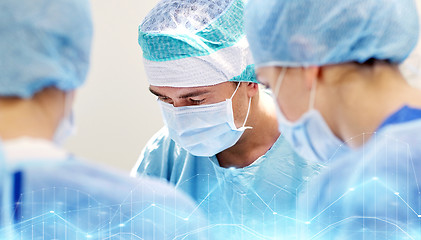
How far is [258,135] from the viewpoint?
221cm

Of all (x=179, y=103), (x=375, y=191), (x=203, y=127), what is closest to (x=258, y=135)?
(x=203, y=127)

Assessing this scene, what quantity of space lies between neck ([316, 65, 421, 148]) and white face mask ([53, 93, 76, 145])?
68 centimetres

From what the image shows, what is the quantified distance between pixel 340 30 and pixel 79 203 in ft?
3.17

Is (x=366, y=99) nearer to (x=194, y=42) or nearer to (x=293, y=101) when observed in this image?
(x=293, y=101)

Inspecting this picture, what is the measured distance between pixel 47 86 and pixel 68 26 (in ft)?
0.52

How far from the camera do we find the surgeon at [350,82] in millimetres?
1301

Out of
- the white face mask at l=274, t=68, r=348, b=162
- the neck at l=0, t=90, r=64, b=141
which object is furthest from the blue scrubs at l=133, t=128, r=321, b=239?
the neck at l=0, t=90, r=64, b=141

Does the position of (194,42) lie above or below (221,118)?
above

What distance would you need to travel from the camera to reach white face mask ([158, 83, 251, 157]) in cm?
198

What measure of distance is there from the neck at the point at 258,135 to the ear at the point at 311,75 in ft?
2.65

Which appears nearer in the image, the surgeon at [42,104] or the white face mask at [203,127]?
the surgeon at [42,104]

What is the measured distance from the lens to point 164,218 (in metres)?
1.81

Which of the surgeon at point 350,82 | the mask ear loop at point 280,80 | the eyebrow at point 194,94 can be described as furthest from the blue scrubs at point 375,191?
the eyebrow at point 194,94

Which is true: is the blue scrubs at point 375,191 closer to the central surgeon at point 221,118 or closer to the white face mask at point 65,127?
the central surgeon at point 221,118
